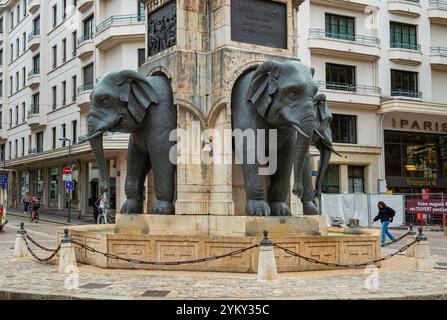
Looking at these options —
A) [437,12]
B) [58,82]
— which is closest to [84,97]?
[58,82]

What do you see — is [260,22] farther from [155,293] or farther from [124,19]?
[124,19]

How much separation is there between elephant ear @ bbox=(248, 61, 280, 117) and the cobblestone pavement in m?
3.29

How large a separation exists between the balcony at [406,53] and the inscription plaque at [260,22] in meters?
28.3

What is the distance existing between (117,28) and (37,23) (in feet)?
65.4

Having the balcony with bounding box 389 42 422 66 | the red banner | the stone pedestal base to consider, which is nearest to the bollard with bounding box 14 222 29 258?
the stone pedestal base

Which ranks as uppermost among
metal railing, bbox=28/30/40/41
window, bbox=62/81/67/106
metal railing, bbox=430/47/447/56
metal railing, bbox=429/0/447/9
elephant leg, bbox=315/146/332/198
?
metal railing, bbox=28/30/40/41

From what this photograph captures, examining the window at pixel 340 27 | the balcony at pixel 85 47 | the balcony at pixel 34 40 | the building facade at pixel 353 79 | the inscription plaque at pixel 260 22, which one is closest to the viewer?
the inscription plaque at pixel 260 22

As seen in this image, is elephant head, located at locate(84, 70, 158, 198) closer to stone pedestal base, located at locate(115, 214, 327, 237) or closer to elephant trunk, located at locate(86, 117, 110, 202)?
elephant trunk, located at locate(86, 117, 110, 202)

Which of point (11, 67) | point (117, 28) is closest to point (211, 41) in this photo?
point (117, 28)

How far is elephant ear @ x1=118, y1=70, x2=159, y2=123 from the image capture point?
11781 mm

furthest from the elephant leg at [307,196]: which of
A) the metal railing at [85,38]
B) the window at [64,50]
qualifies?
the window at [64,50]

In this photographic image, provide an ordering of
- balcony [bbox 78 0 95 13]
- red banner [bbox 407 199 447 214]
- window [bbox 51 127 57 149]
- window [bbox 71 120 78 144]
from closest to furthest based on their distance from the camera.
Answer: red banner [bbox 407 199 447 214] < balcony [bbox 78 0 95 13] < window [bbox 71 120 78 144] < window [bbox 51 127 57 149]

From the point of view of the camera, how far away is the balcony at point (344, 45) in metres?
36.7
